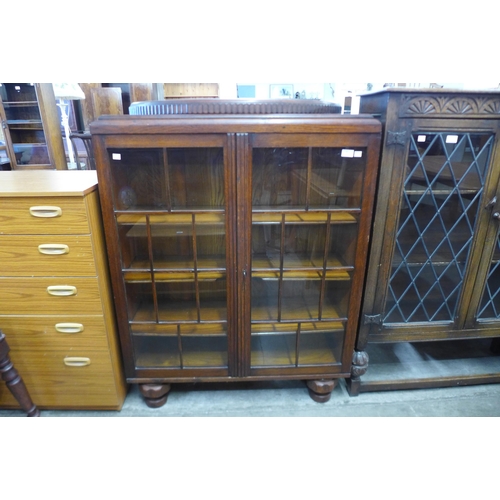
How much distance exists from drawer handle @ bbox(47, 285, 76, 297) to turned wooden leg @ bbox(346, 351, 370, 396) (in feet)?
3.55

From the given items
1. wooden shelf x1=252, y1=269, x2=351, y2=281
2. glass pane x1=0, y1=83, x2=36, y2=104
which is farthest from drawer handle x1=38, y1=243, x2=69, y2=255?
glass pane x1=0, y1=83, x2=36, y2=104

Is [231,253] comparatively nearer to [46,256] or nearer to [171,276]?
[171,276]

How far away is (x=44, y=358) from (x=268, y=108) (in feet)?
3.90

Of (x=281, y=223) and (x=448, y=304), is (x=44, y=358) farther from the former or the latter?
(x=448, y=304)

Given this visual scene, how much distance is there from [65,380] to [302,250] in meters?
A: 1.02

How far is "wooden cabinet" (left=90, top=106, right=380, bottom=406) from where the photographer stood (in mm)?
1021

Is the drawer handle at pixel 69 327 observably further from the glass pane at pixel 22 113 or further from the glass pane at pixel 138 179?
the glass pane at pixel 22 113

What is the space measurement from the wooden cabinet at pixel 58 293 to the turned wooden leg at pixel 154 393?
10 cm

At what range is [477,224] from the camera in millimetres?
1184

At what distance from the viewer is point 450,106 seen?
104 cm

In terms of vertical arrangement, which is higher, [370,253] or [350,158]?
[350,158]

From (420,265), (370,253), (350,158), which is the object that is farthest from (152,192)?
(420,265)

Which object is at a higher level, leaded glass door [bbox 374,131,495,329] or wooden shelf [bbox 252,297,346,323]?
leaded glass door [bbox 374,131,495,329]

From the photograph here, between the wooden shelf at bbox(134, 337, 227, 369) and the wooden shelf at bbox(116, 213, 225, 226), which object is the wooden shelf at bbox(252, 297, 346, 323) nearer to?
the wooden shelf at bbox(134, 337, 227, 369)
